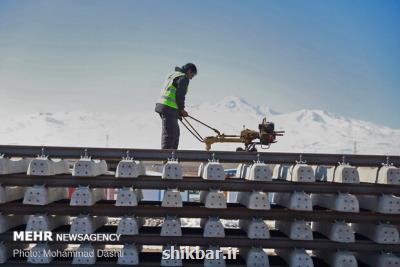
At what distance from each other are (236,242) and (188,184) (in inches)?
48.2

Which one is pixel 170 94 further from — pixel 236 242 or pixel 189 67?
pixel 236 242

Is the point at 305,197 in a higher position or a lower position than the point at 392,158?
lower

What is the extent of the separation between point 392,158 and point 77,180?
5.28 meters

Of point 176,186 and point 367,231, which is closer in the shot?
point 176,186

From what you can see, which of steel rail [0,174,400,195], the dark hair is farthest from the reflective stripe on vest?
steel rail [0,174,400,195]

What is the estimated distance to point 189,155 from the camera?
6.10m

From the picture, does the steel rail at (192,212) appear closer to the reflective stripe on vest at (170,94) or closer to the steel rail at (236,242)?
the steel rail at (236,242)

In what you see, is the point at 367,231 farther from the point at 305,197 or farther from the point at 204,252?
the point at 204,252

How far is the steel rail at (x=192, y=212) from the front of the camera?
593cm

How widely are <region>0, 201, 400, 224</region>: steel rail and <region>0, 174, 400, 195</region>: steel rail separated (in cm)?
34

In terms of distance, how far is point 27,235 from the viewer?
589cm

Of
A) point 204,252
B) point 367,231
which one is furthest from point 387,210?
point 204,252

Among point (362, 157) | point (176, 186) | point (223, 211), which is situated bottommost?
point (223, 211)

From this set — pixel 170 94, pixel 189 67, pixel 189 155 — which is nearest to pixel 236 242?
pixel 189 155
